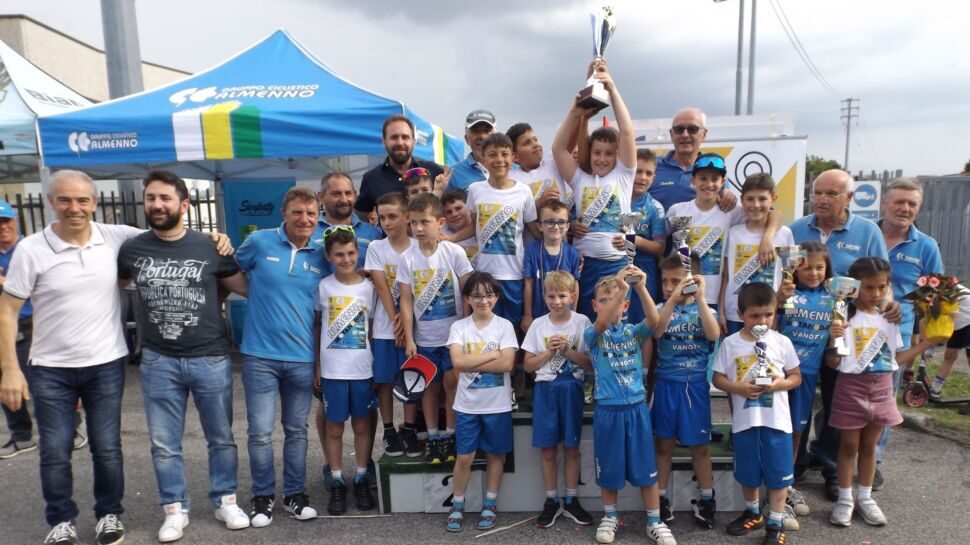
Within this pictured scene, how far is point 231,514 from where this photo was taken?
3590mm

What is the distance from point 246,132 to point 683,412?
535 centimetres

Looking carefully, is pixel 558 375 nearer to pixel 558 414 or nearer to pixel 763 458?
pixel 558 414

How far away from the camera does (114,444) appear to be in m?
3.42

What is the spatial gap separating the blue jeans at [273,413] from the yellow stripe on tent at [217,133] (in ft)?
11.8

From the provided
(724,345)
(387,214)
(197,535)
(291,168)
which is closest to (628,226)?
(724,345)

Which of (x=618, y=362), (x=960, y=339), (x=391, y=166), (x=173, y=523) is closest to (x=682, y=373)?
(x=618, y=362)

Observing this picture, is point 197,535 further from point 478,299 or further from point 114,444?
point 478,299

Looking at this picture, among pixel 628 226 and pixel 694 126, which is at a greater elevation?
pixel 694 126

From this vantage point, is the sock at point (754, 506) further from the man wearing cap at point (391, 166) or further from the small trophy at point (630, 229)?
the man wearing cap at point (391, 166)

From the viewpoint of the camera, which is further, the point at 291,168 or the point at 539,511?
the point at 291,168

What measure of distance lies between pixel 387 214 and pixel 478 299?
830mm

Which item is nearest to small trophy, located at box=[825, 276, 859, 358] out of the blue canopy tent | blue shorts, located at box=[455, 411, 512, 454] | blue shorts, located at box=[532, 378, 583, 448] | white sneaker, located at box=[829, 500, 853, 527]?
white sneaker, located at box=[829, 500, 853, 527]

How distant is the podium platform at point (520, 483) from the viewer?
3641mm

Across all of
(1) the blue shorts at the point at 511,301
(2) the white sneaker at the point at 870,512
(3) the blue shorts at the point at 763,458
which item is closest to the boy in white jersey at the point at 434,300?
(1) the blue shorts at the point at 511,301
